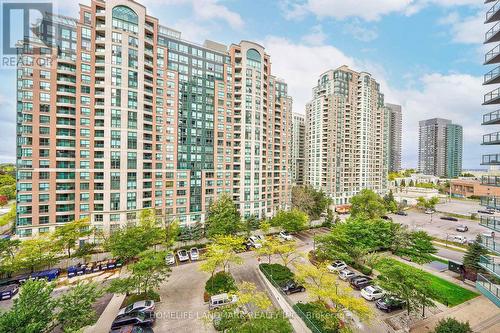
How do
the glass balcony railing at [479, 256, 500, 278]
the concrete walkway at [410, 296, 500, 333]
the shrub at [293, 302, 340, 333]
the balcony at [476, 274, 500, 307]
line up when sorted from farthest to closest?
the concrete walkway at [410, 296, 500, 333] → the shrub at [293, 302, 340, 333] → the balcony at [476, 274, 500, 307] → the glass balcony railing at [479, 256, 500, 278]

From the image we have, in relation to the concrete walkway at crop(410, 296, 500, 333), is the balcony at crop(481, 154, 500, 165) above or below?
above

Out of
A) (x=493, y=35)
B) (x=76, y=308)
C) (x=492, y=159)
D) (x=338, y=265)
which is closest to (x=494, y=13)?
(x=493, y=35)

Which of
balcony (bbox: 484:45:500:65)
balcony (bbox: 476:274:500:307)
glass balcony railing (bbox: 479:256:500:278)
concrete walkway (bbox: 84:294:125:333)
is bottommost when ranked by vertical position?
concrete walkway (bbox: 84:294:125:333)

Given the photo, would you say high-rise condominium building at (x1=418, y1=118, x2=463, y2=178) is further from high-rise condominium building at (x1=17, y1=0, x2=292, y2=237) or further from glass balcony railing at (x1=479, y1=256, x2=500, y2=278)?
glass balcony railing at (x1=479, y1=256, x2=500, y2=278)

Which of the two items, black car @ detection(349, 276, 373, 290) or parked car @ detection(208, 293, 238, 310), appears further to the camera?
black car @ detection(349, 276, 373, 290)

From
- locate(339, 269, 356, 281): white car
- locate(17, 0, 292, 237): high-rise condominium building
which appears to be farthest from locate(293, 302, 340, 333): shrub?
locate(17, 0, 292, 237): high-rise condominium building

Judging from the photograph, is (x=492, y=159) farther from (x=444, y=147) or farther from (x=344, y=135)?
(x=444, y=147)
